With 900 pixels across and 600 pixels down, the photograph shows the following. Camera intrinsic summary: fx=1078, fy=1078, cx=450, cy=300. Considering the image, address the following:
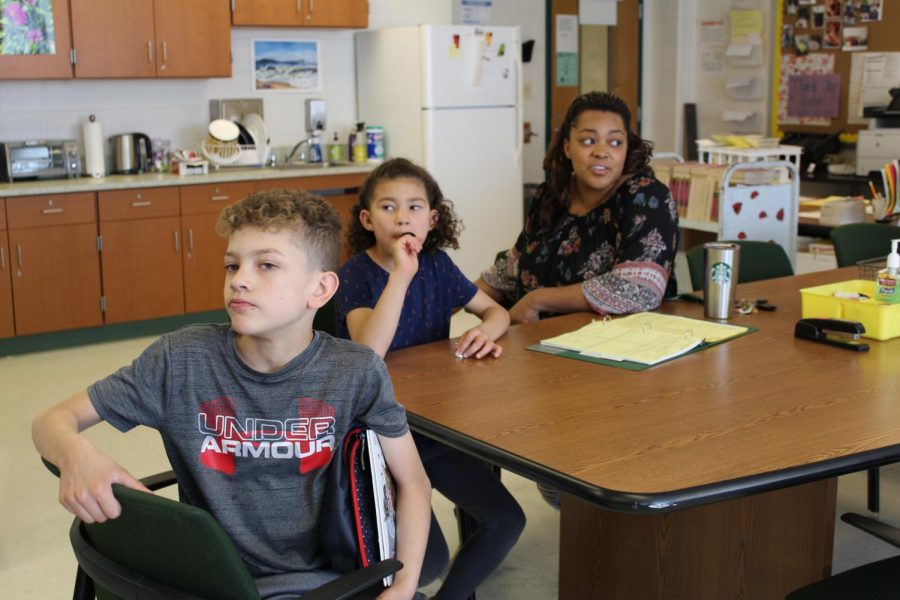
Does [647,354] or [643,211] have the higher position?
[643,211]

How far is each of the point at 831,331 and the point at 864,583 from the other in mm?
720

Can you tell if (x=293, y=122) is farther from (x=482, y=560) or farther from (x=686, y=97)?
(x=482, y=560)

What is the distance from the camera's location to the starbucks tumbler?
2611 mm

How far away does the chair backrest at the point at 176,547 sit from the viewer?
130 cm

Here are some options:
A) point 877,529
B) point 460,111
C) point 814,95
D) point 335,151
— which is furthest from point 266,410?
point 814,95

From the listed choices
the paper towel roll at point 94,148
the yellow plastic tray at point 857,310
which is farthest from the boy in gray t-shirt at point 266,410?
the paper towel roll at point 94,148

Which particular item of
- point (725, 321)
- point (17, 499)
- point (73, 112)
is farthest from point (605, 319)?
point (73, 112)

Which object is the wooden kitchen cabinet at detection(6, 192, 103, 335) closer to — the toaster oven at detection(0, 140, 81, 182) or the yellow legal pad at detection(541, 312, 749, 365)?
the toaster oven at detection(0, 140, 81, 182)

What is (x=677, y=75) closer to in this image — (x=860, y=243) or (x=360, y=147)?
(x=360, y=147)

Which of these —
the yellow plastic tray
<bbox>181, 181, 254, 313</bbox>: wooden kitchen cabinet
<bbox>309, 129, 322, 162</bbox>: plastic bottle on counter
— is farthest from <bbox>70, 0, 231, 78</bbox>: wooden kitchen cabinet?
the yellow plastic tray

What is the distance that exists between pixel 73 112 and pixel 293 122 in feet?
4.29

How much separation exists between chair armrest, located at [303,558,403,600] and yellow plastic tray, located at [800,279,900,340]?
141 cm

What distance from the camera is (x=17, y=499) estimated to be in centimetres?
347

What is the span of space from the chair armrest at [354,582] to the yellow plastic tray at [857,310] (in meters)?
1.41
